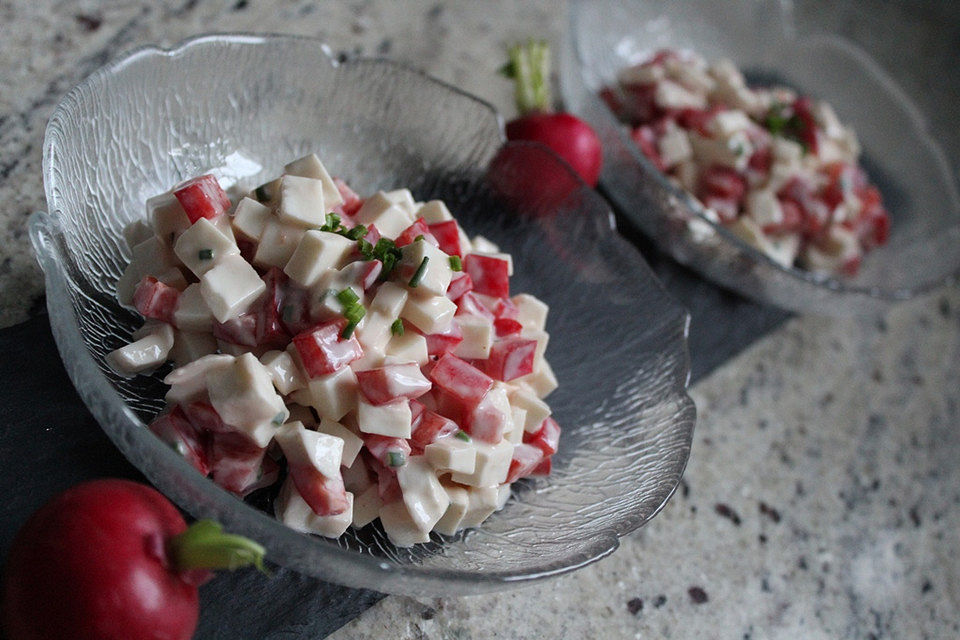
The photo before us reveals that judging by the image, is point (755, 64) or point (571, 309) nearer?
point (571, 309)

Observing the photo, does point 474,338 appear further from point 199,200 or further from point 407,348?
point 199,200

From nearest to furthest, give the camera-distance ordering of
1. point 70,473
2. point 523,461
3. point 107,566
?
1. point 107,566
2. point 70,473
3. point 523,461

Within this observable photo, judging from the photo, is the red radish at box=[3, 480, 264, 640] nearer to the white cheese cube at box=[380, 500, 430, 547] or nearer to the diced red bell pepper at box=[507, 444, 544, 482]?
the white cheese cube at box=[380, 500, 430, 547]

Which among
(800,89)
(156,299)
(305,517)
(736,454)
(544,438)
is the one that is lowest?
(736,454)

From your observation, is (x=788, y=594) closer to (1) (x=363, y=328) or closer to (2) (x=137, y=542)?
(1) (x=363, y=328)

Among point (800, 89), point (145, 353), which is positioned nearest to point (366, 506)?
point (145, 353)

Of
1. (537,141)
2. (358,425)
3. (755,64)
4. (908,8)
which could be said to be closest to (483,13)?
(537,141)

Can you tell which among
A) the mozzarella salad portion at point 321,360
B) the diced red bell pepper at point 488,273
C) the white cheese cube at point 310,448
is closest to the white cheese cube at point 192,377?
the mozzarella salad portion at point 321,360
